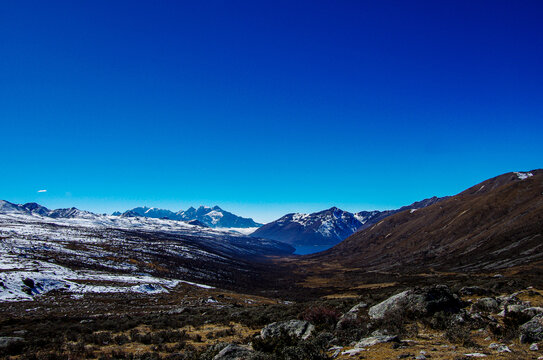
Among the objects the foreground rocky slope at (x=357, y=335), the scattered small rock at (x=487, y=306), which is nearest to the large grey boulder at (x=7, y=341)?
the foreground rocky slope at (x=357, y=335)

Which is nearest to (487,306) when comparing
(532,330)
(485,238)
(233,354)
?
(532,330)

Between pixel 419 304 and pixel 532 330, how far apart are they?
659 centimetres

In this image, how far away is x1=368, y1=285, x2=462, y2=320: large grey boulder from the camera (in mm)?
17506

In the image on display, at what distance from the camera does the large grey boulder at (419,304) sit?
1751cm

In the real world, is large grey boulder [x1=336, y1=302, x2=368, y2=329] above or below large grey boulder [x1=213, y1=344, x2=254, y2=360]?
below

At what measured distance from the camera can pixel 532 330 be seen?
11.7 meters

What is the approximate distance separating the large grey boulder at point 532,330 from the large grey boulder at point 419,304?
5308 mm

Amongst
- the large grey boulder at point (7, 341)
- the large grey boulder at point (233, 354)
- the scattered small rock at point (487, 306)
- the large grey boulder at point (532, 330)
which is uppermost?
the large grey boulder at point (532, 330)

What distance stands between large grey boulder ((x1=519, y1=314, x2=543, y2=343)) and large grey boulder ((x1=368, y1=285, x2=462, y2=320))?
5308mm

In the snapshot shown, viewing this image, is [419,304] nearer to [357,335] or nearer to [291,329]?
[357,335]

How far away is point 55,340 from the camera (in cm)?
2066

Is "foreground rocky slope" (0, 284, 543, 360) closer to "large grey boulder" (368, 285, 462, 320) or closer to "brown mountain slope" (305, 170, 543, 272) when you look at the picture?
"large grey boulder" (368, 285, 462, 320)

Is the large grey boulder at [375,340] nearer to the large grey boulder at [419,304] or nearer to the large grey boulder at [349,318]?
the large grey boulder at [349,318]

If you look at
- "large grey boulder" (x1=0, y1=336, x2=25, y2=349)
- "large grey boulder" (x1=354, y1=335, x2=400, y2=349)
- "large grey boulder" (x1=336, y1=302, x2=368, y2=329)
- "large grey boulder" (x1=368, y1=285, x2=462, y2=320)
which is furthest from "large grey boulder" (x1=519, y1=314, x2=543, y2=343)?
"large grey boulder" (x1=0, y1=336, x2=25, y2=349)
